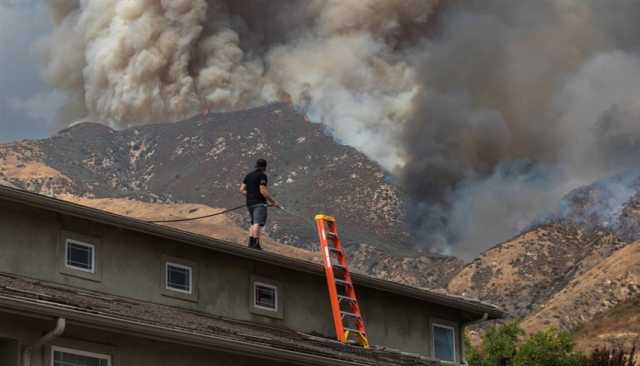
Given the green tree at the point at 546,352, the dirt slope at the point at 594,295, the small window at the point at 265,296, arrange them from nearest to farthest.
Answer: the small window at the point at 265,296 → the green tree at the point at 546,352 → the dirt slope at the point at 594,295

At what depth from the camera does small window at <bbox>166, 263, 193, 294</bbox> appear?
24328mm

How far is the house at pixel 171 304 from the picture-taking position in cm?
1827

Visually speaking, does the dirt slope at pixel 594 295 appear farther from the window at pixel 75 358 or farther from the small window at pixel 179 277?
the window at pixel 75 358

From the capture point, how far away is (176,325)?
65.6 feet

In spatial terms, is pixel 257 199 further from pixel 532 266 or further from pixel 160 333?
pixel 532 266

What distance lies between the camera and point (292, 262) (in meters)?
26.0

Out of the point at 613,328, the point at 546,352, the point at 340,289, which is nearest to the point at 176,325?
the point at 340,289

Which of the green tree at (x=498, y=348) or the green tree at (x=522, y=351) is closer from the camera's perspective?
the green tree at (x=522, y=351)

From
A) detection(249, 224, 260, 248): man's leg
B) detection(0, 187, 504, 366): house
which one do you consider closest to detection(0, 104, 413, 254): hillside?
detection(0, 187, 504, 366): house

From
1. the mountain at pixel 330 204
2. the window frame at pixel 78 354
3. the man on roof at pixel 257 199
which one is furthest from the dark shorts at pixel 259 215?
the mountain at pixel 330 204

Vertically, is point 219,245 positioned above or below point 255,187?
below

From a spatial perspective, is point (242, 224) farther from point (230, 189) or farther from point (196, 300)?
point (196, 300)

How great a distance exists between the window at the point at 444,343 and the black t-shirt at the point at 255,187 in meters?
5.02

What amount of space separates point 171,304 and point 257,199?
3594mm
